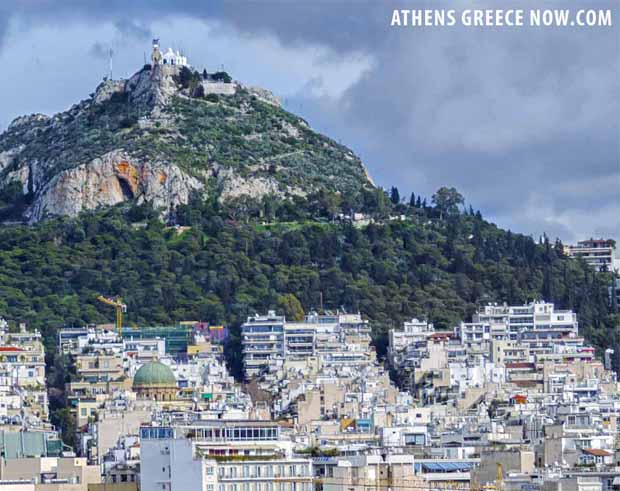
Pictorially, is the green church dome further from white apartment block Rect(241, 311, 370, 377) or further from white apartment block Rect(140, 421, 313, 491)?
white apartment block Rect(140, 421, 313, 491)

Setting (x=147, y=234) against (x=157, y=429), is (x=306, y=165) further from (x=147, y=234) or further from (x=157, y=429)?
(x=157, y=429)

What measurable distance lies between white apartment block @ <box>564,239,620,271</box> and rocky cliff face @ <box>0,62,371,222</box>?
39.1 ft

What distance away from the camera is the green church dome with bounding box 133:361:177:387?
127562mm

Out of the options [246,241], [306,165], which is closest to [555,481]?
[246,241]

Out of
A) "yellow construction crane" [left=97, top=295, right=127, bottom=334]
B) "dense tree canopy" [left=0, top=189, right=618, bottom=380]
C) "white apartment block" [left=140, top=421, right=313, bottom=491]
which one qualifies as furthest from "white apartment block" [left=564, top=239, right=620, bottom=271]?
"white apartment block" [left=140, top=421, right=313, bottom=491]

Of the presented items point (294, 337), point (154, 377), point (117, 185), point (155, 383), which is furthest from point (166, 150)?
point (155, 383)

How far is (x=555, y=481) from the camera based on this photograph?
79000mm

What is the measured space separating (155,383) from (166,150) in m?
42.0

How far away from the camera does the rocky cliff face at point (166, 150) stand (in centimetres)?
16525

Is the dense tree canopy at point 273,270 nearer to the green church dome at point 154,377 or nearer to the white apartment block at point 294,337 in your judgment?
the white apartment block at point 294,337

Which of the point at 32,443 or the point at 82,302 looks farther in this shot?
the point at 82,302

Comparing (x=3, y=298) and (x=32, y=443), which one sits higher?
(x=3, y=298)

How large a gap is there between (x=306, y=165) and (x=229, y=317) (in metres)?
29.4

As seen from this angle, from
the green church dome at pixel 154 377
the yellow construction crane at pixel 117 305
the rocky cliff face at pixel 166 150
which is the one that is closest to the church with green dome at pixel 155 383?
the green church dome at pixel 154 377
